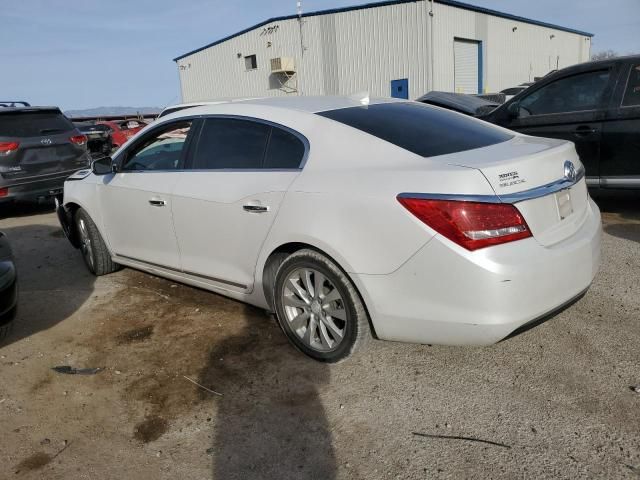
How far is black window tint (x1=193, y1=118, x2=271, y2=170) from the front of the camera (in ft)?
11.3

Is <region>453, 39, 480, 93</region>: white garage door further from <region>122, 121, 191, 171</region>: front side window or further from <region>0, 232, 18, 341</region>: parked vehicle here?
<region>0, 232, 18, 341</region>: parked vehicle

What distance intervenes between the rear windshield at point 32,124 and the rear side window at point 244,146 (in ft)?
17.6

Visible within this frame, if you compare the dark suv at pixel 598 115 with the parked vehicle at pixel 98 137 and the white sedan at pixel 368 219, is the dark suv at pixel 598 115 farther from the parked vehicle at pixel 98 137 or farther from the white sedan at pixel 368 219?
the parked vehicle at pixel 98 137

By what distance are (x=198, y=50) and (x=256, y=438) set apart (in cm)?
3306

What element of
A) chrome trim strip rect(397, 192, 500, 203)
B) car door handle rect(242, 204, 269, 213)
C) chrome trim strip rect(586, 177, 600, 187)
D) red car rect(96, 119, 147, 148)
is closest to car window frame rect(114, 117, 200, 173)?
car door handle rect(242, 204, 269, 213)

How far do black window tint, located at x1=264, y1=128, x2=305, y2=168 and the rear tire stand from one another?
231 centimetres

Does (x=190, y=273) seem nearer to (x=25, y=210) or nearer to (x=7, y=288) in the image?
(x=7, y=288)

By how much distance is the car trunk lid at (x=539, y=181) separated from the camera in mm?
2574

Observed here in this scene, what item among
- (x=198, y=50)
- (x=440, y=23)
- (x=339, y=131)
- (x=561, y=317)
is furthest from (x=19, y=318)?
(x=198, y=50)

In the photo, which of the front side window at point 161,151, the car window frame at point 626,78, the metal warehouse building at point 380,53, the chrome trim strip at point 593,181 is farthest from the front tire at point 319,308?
the metal warehouse building at point 380,53

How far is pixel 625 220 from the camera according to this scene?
19.6 ft

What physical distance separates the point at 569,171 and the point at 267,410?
6.76 feet

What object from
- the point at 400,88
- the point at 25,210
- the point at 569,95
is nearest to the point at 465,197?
the point at 569,95

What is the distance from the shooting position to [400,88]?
78.0ft
